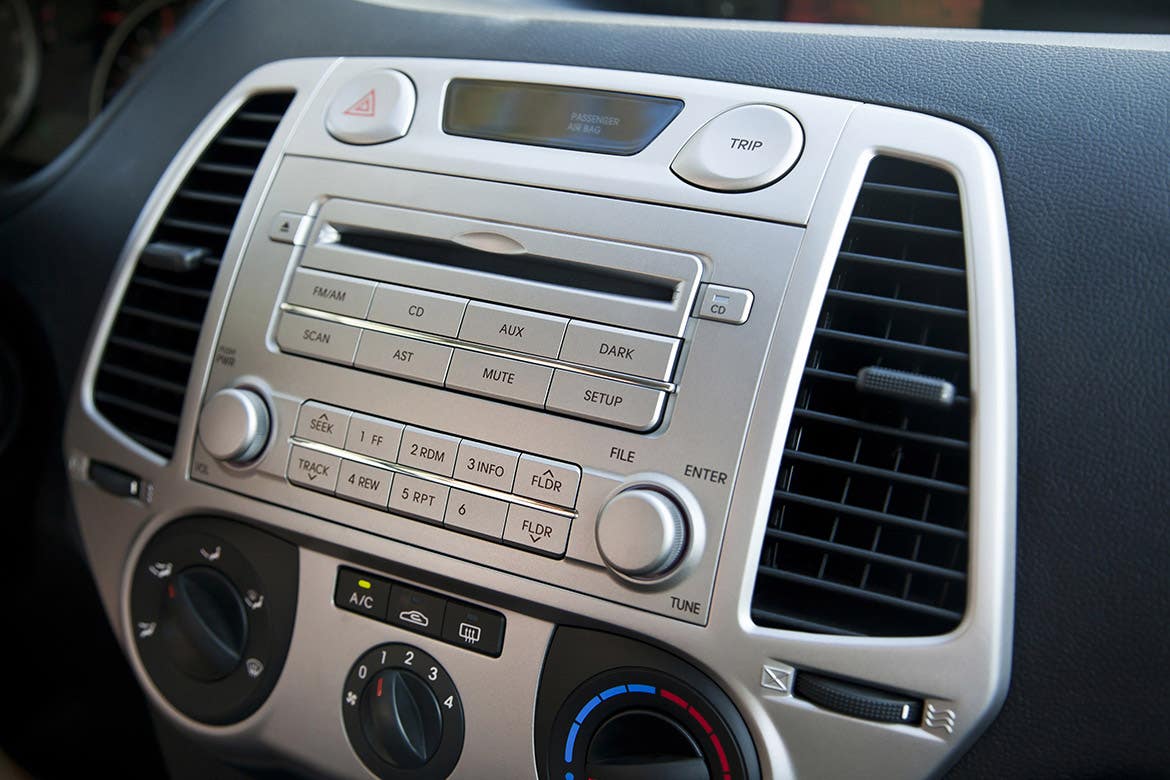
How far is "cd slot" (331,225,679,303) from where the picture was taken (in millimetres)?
764

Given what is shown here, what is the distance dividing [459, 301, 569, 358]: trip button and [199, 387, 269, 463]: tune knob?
201 millimetres

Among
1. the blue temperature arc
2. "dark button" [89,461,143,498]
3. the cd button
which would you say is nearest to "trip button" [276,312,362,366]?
the cd button

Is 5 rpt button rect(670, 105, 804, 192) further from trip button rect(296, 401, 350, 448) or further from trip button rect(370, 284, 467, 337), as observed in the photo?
trip button rect(296, 401, 350, 448)

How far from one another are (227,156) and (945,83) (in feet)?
2.24

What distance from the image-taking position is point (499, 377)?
30.5 inches

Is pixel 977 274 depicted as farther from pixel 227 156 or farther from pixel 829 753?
pixel 227 156

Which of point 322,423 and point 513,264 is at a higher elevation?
point 513,264

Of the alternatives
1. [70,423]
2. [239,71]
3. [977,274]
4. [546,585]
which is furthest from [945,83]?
[70,423]

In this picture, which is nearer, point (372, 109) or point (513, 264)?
point (513, 264)

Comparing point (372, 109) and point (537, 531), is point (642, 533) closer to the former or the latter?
point (537, 531)

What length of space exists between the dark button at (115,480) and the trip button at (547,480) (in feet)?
1.37

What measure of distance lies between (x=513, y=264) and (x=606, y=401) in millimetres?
153

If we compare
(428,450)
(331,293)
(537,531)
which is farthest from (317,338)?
(537,531)

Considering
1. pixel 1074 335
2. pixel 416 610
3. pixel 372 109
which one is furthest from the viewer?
pixel 372 109
